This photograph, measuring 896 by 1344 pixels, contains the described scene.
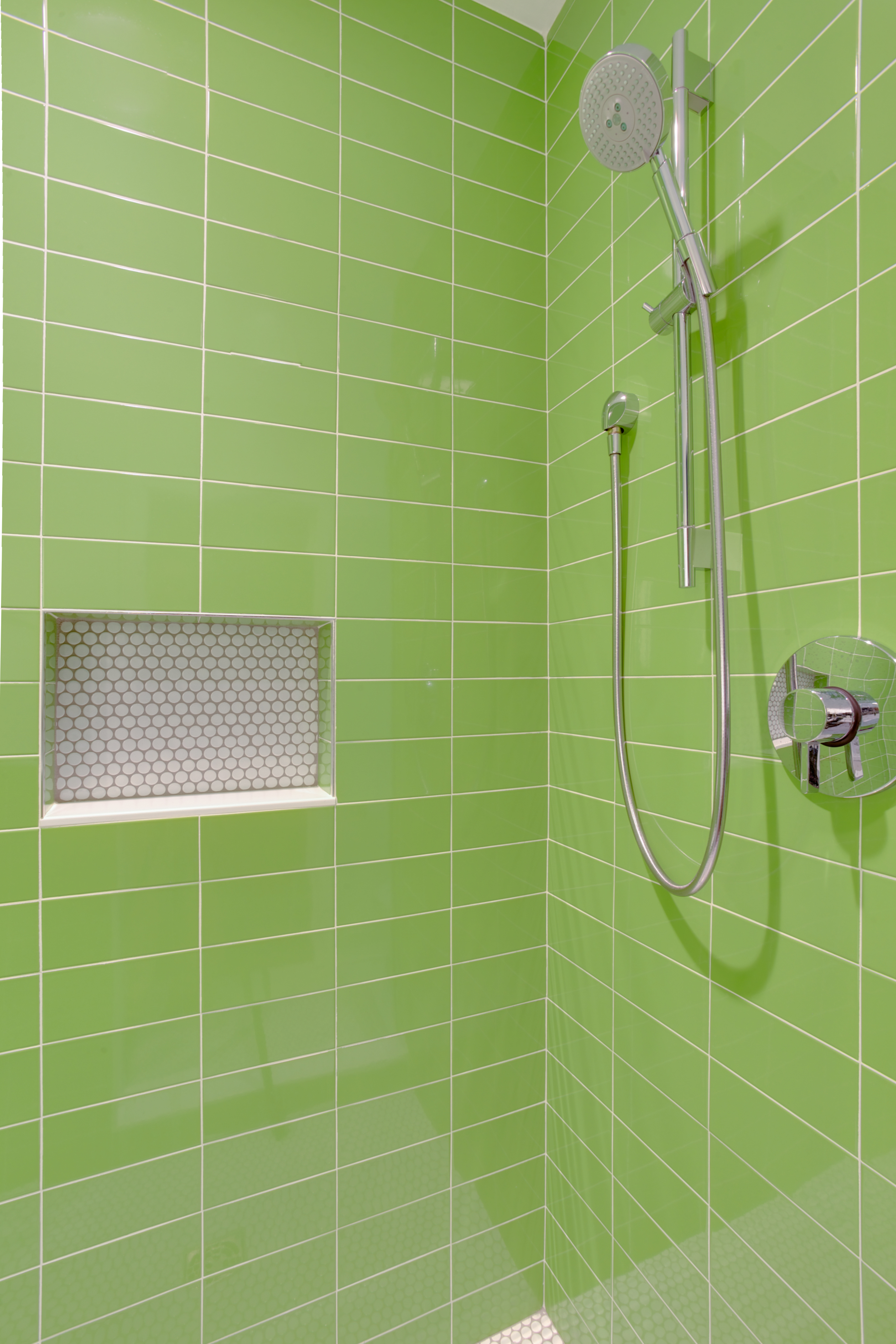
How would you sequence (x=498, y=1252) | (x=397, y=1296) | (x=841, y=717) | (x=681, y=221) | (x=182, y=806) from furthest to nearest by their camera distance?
1. (x=498, y=1252)
2. (x=397, y=1296)
3. (x=182, y=806)
4. (x=681, y=221)
5. (x=841, y=717)

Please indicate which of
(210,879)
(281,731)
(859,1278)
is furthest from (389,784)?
(859,1278)

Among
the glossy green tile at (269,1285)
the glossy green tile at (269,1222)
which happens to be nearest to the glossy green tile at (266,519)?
the glossy green tile at (269,1222)

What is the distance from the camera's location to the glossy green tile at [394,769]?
1.32 metres

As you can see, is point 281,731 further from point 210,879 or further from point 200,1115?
point 200,1115

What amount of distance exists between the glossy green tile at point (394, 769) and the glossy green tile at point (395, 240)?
964 mm

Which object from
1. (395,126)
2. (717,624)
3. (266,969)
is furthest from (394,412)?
(266,969)

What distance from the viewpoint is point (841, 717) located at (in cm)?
79

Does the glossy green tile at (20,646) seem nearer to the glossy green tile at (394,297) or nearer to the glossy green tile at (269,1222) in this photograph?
the glossy green tile at (394,297)

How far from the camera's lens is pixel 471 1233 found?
55.5 inches

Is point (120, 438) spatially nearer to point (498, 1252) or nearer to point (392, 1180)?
point (392, 1180)

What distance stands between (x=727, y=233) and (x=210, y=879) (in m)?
1.34

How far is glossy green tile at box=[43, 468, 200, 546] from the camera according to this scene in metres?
1.12

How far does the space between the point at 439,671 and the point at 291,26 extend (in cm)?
124

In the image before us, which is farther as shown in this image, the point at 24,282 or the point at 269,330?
the point at 269,330
